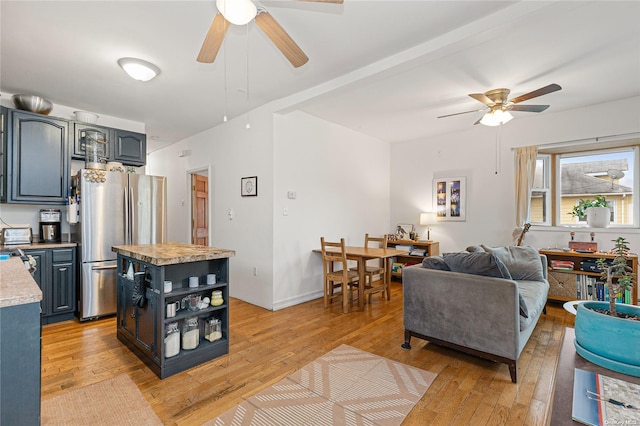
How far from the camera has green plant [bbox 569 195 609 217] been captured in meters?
4.09

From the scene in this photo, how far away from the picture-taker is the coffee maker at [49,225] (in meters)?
3.71

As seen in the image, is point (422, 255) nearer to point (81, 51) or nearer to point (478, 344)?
point (478, 344)

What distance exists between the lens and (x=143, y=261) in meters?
2.47

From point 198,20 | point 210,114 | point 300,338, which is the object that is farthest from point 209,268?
point 210,114

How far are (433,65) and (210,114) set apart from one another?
9.91 ft

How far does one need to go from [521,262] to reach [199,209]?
17.0 feet

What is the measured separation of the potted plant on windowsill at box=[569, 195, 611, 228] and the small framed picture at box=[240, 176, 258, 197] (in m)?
4.51

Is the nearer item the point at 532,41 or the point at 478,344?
the point at 478,344

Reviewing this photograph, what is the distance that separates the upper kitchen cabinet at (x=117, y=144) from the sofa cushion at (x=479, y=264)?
14.1ft

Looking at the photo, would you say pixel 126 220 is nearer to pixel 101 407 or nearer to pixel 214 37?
pixel 101 407

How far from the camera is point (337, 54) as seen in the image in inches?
109

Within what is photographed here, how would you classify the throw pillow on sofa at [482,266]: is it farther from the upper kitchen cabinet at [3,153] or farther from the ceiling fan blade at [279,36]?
the upper kitchen cabinet at [3,153]

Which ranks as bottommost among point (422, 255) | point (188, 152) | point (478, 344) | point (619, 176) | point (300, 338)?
point (300, 338)

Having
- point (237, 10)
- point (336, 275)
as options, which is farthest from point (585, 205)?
point (237, 10)
